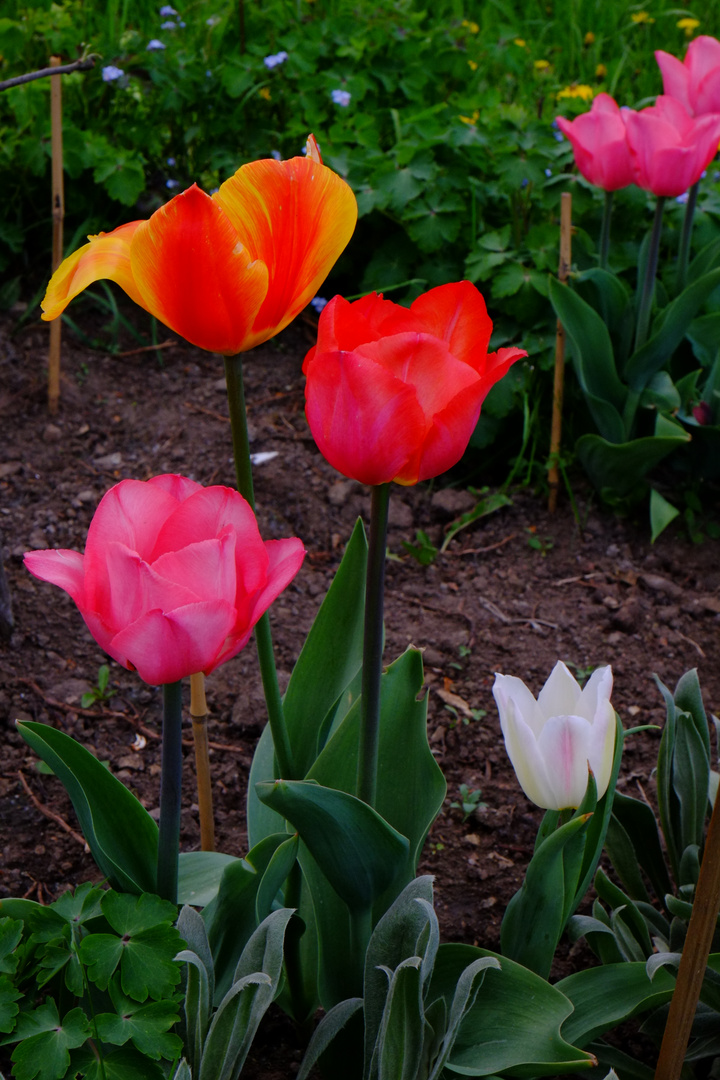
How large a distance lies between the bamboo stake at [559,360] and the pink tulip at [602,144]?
0.07m

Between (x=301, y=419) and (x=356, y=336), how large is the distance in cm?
171

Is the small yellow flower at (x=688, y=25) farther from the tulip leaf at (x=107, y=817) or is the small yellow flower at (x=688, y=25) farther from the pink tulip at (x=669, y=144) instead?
the tulip leaf at (x=107, y=817)

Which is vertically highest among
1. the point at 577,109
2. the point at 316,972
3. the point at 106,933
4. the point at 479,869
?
the point at 577,109

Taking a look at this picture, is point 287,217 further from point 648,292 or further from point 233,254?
point 648,292

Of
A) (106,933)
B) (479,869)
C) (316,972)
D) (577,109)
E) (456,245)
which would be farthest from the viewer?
(577,109)

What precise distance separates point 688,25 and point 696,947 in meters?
4.32

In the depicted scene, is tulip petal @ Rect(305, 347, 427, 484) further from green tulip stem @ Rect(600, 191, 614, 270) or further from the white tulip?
green tulip stem @ Rect(600, 191, 614, 270)

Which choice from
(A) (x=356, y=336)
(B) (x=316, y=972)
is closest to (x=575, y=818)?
(B) (x=316, y=972)

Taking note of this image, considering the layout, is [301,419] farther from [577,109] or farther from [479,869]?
[479,869]

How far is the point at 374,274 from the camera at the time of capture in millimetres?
2500

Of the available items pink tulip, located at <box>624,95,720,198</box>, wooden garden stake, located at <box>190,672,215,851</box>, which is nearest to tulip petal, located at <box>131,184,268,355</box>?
wooden garden stake, located at <box>190,672,215,851</box>

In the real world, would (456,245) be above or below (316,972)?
above

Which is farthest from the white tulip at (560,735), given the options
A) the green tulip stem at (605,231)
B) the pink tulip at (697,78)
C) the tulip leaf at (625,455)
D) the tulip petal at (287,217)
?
the pink tulip at (697,78)

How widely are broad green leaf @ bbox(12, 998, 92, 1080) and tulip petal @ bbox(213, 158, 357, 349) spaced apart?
613 millimetres
